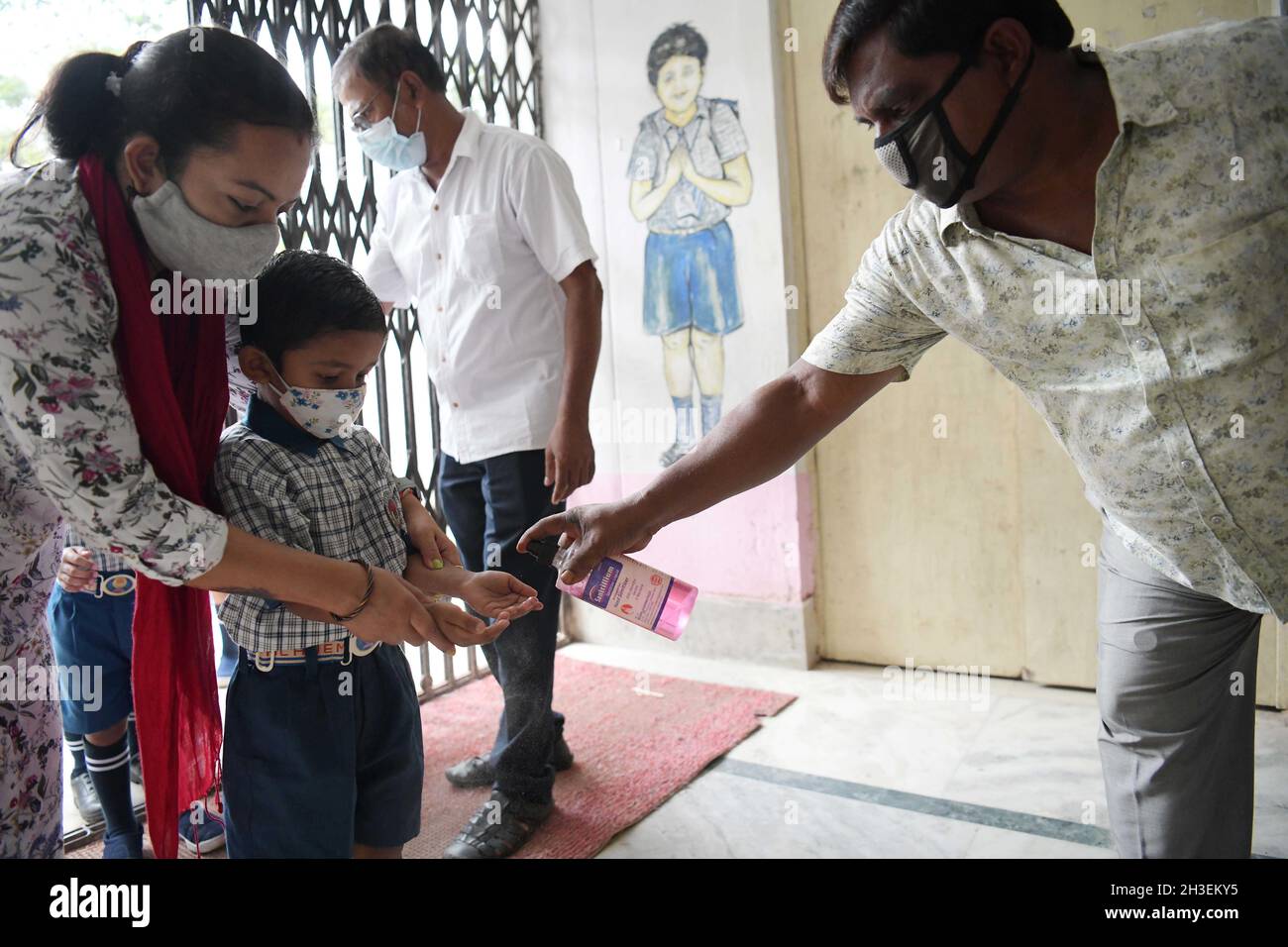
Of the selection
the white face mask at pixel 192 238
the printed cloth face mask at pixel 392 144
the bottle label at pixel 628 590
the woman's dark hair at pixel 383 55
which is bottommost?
the bottle label at pixel 628 590

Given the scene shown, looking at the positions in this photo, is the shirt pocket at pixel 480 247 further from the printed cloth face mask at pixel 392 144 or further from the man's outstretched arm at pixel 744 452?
the man's outstretched arm at pixel 744 452

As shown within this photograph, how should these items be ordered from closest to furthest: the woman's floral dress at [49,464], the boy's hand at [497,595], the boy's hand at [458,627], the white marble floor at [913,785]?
the woman's floral dress at [49,464]
the boy's hand at [458,627]
the boy's hand at [497,595]
the white marble floor at [913,785]

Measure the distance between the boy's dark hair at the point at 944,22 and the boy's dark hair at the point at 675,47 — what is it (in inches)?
83.1

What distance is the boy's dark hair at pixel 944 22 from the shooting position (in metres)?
1.31

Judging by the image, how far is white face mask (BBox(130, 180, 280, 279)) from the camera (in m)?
1.20

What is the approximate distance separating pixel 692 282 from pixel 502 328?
1.17 m

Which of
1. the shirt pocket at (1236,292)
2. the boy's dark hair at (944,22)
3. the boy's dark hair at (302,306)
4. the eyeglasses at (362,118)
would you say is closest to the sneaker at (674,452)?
the eyeglasses at (362,118)

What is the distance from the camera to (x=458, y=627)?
1.43m

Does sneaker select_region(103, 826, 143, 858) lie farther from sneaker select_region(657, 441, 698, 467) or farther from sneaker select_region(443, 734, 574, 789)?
sneaker select_region(657, 441, 698, 467)

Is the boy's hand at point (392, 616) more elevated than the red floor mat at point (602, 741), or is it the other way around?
the boy's hand at point (392, 616)

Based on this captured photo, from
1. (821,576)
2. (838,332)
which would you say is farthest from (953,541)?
(838,332)

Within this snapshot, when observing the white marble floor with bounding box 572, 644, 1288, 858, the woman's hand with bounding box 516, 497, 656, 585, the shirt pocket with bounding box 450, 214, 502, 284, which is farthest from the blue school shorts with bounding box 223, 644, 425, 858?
the shirt pocket with bounding box 450, 214, 502, 284

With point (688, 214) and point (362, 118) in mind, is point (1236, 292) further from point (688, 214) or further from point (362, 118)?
point (688, 214)

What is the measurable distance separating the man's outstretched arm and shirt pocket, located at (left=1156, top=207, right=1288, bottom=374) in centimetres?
51
